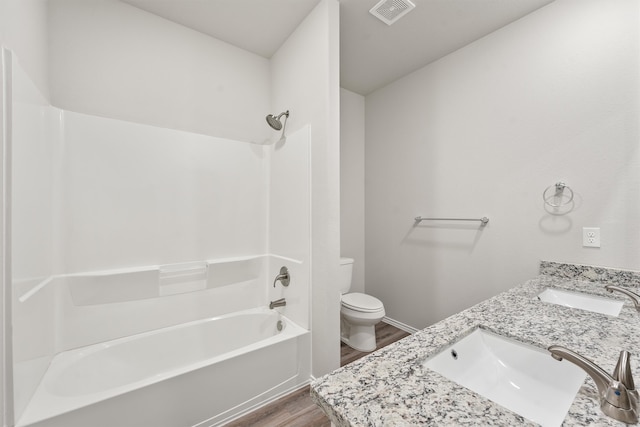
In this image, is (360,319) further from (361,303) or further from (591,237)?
(591,237)

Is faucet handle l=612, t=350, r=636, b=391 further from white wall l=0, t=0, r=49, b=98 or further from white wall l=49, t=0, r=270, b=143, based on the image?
white wall l=49, t=0, r=270, b=143

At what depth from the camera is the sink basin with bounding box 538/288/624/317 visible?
3.91 ft

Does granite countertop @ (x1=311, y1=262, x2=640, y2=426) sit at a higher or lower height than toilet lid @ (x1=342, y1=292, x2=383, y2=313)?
higher


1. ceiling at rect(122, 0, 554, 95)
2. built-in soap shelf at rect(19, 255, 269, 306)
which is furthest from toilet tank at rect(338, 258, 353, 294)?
ceiling at rect(122, 0, 554, 95)

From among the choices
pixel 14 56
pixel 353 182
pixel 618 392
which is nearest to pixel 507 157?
pixel 353 182

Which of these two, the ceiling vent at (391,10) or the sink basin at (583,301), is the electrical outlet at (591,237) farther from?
the ceiling vent at (391,10)

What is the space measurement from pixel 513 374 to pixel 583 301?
0.91 metres

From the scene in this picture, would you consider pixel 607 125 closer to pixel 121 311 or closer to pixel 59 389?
pixel 121 311

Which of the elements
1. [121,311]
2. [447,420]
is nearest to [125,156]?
[121,311]

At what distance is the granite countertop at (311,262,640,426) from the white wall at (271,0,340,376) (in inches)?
35.2

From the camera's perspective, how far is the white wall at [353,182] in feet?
9.25

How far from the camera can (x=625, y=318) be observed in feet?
3.25

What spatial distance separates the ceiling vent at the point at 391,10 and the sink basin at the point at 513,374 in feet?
6.48

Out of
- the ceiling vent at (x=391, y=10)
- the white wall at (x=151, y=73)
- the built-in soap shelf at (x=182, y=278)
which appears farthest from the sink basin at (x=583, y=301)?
the white wall at (x=151, y=73)
